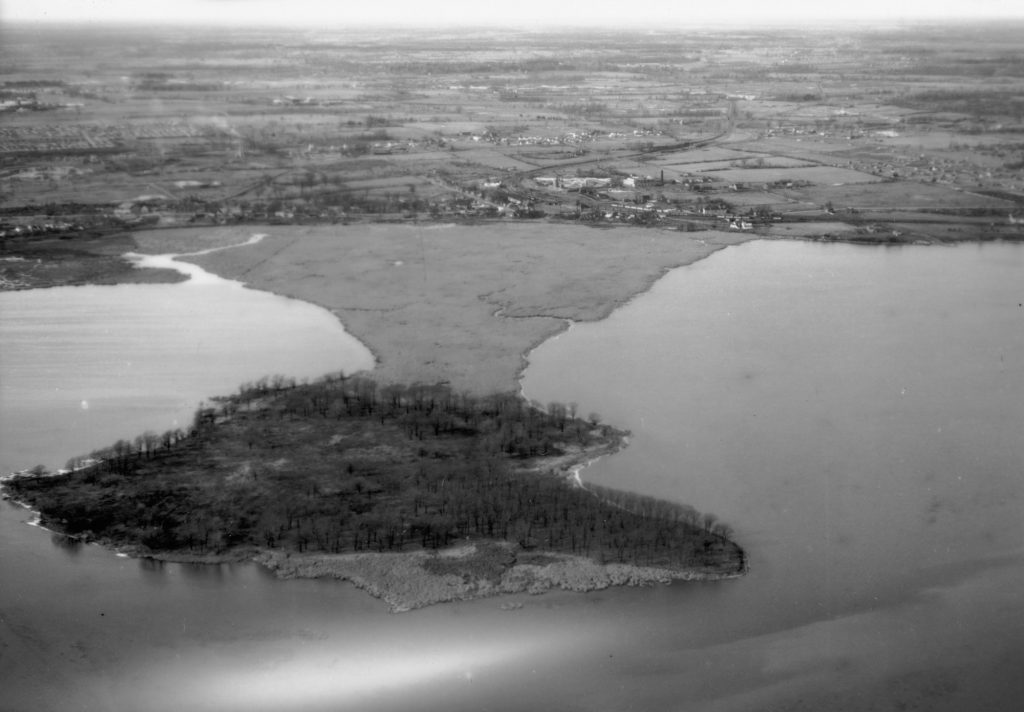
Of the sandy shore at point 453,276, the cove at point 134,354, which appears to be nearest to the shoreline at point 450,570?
the cove at point 134,354

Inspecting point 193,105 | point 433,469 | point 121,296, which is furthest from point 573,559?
point 193,105

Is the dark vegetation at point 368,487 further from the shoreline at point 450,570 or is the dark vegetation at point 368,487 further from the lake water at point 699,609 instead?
the lake water at point 699,609

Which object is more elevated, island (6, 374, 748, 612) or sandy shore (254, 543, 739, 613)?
island (6, 374, 748, 612)

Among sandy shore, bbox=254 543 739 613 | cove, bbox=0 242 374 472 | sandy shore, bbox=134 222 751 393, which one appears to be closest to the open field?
sandy shore, bbox=134 222 751 393

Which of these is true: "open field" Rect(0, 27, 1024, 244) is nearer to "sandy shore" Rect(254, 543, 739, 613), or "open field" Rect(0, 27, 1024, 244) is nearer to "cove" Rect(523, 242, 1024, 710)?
"cove" Rect(523, 242, 1024, 710)

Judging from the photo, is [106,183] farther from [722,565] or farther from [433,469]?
[722,565]

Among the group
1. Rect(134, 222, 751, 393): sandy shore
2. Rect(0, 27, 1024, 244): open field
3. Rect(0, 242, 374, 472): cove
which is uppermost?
Rect(0, 27, 1024, 244): open field
